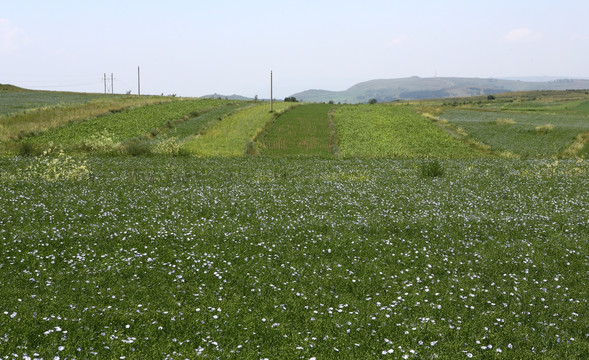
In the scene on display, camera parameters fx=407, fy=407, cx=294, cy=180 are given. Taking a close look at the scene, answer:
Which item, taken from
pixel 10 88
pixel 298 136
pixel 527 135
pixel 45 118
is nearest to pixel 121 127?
pixel 45 118

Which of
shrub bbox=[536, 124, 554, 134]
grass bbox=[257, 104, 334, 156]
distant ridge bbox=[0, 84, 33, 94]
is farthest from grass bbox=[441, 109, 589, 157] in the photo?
distant ridge bbox=[0, 84, 33, 94]

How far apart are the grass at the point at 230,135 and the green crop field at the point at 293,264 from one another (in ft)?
41.6

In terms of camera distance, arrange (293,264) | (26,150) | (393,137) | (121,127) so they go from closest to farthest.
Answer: (293,264)
(26,150)
(121,127)
(393,137)

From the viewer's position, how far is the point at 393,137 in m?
55.1

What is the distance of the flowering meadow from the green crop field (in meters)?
0.05

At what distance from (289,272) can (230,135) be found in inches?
1613

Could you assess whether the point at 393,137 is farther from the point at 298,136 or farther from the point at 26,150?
the point at 26,150

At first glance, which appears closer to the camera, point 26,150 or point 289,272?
point 289,272

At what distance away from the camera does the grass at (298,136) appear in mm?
45750

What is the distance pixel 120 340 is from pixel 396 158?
3454 centimetres

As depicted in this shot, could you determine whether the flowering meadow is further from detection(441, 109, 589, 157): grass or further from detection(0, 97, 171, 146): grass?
detection(0, 97, 171, 146): grass

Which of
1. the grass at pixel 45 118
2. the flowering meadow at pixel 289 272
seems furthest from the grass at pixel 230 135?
the flowering meadow at pixel 289 272

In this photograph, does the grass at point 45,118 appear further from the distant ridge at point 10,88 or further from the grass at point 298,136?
the distant ridge at point 10,88

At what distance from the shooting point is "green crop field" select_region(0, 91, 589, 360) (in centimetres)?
799
